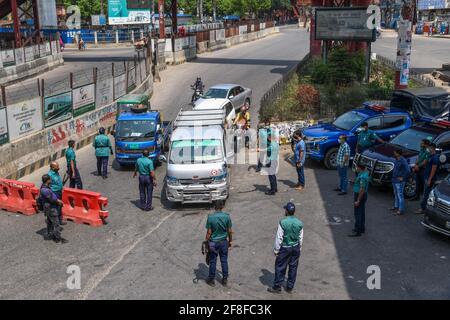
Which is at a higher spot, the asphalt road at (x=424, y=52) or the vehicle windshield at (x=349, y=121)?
the asphalt road at (x=424, y=52)

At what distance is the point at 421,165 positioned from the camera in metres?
14.8

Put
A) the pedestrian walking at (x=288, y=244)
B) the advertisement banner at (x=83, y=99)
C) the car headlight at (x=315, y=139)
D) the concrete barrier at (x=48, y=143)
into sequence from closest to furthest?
the pedestrian walking at (x=288, y=244) < the car headlight at (x=315, y=139) < the concrete barrier at (x=48, y=143) < the advertisement banner at (x=83, y=99)

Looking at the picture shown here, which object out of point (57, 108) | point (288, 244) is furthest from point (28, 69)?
point (288, 244)

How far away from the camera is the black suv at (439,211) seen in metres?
12.2

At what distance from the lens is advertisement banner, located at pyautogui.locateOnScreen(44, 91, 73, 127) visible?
21219 millimetres

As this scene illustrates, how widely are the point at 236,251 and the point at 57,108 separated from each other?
12.6 meters

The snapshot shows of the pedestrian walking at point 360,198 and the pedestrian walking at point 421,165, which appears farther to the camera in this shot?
the pedestrian walking at point 421,165

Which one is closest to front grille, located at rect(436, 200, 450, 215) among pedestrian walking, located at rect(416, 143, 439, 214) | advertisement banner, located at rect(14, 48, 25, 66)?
pedestrian walking, located at rect(416, 143, 439, 214)

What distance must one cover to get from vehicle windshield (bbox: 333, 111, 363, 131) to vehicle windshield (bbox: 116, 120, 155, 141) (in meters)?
6.75

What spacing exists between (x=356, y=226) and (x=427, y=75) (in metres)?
26.8

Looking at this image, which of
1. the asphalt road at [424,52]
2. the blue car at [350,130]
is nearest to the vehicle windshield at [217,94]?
the blue car at [350,130]

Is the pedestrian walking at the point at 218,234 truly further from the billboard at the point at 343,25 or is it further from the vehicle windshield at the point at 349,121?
the billboard at the point at 343,25

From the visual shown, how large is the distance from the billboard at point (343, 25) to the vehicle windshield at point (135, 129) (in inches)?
582

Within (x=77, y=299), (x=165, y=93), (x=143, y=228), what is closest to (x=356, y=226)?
(x=143, y=228)
